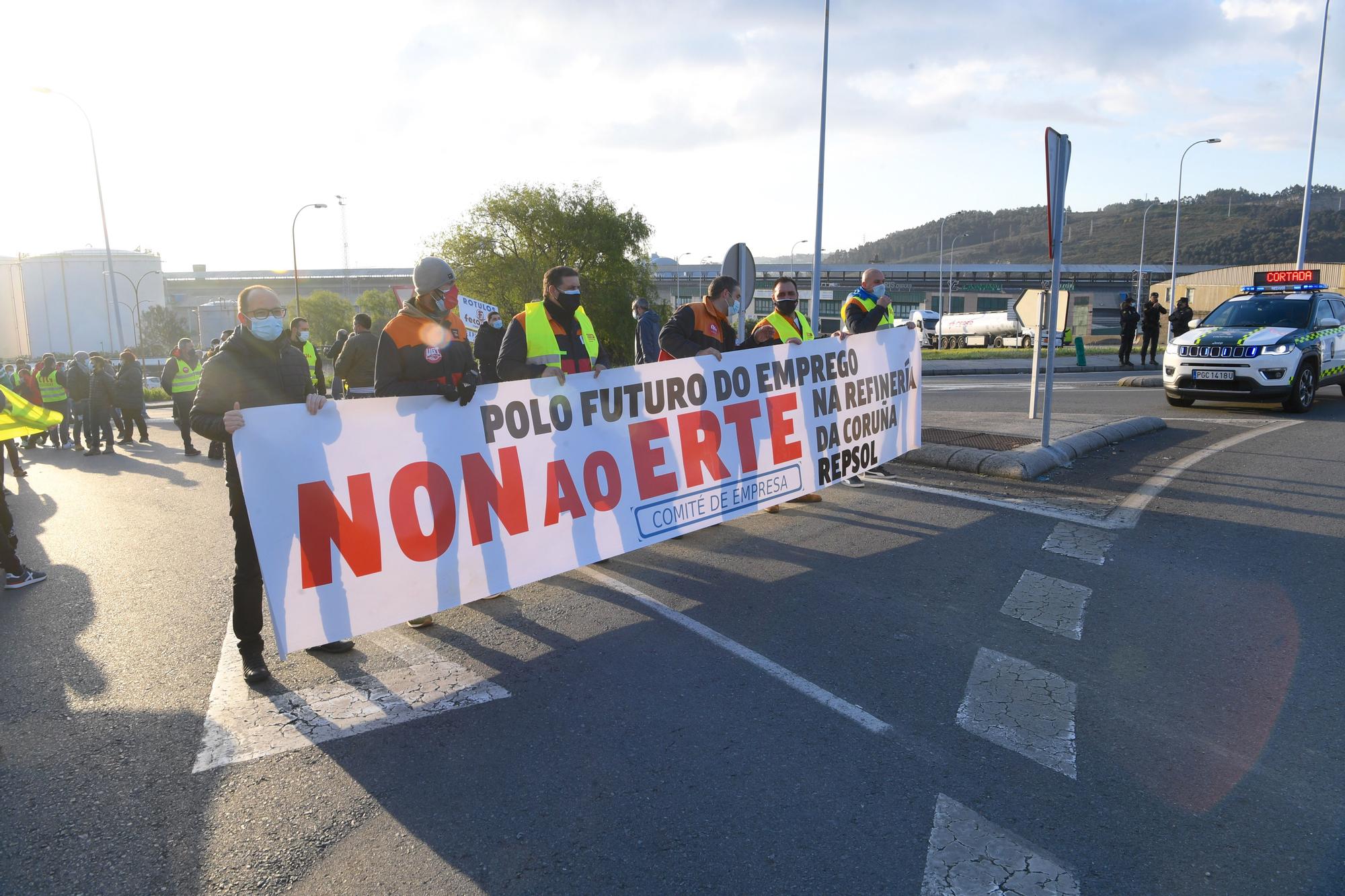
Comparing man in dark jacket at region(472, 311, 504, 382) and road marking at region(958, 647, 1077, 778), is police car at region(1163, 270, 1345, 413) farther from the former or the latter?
man in dark jacket at region(472, 311, 504, 382)

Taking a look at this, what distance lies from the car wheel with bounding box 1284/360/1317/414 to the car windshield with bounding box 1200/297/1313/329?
2.23 ft

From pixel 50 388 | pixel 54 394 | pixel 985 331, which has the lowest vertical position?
pixel 985 331

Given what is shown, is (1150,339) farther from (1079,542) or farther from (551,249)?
(551,249)

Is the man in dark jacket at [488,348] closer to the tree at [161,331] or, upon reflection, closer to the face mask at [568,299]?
the face mask at [568,299]

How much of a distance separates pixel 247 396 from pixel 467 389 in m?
1.14

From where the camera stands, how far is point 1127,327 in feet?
79.9

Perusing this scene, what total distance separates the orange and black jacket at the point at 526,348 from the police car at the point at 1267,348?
11.1m

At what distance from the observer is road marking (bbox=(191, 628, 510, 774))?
3701mm

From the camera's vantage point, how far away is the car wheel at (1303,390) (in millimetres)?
12853

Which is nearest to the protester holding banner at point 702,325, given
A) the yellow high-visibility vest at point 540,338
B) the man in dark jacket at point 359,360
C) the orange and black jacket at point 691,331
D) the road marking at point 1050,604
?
the orange and black jacket at point 691,331

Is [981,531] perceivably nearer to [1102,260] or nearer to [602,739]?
[602,739]

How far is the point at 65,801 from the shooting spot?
10.6 ft

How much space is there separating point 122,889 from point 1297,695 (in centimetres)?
477

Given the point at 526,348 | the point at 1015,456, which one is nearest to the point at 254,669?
the point at 526,348
